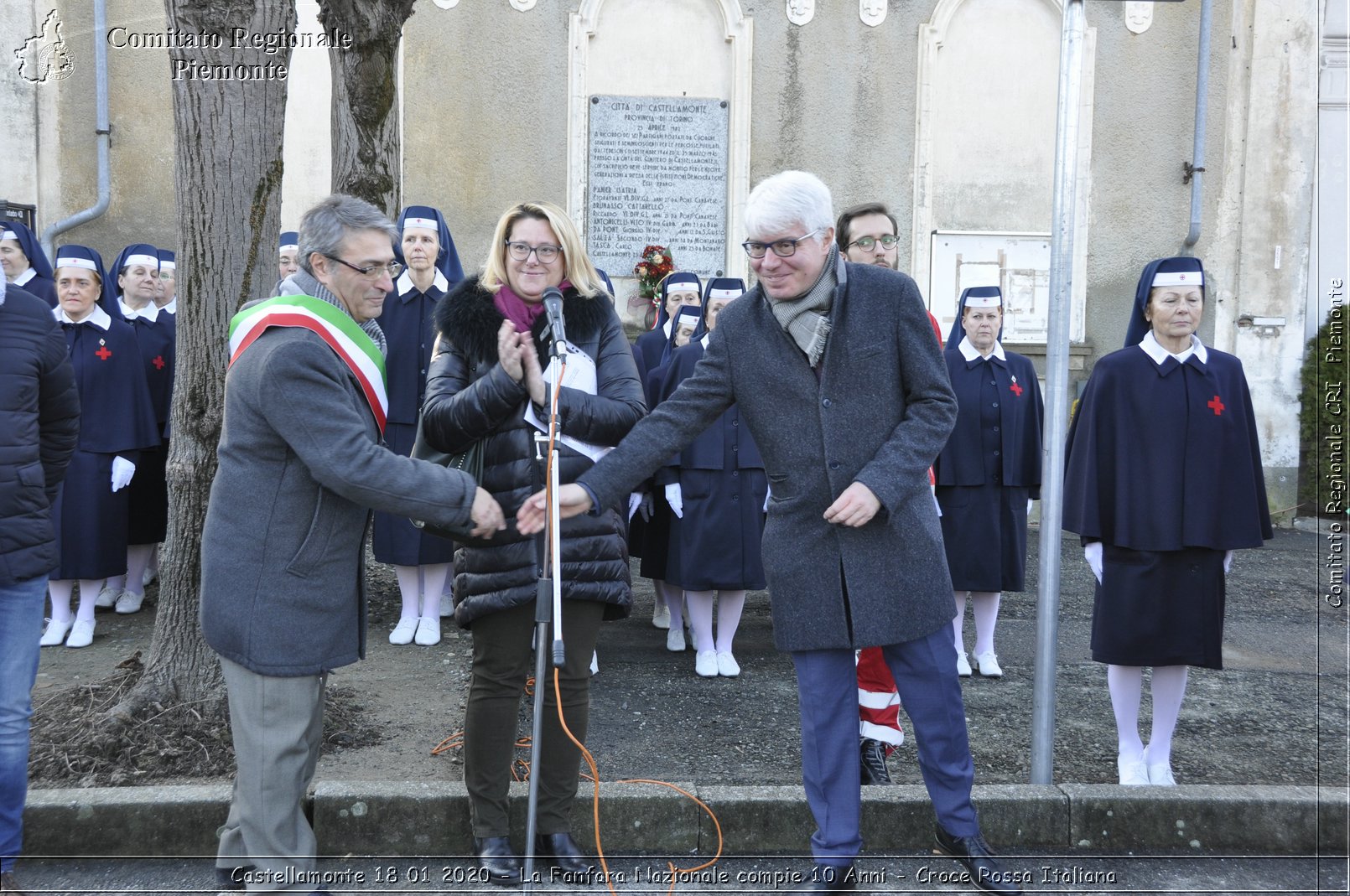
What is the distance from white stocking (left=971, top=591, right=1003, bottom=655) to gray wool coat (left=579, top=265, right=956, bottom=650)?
307 centimetres

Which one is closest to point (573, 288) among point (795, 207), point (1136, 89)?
point (795, 207)

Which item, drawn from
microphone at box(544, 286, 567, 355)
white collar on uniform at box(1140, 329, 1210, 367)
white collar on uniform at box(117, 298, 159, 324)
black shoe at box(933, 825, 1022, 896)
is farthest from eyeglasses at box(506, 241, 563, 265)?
white collar on uniform at box(117, 298, 159, 324)

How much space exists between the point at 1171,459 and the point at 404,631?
4330mm

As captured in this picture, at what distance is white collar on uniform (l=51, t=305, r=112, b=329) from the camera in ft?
23.6

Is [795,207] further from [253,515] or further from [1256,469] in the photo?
[1256,469]

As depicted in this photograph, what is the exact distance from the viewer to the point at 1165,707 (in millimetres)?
4746

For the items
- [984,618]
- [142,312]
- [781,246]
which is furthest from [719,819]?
[142,312]

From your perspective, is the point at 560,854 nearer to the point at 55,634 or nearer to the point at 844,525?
the point at 844,525

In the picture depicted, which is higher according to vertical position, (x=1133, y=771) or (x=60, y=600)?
(x=60, y=600)

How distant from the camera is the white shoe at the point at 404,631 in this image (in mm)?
6801

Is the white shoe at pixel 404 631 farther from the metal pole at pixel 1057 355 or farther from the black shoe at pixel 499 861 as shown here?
the metal pole at pixel 1057 355

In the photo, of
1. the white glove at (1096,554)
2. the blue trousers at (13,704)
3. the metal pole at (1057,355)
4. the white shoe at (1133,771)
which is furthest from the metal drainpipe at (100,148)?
the white shoe at (1133,771)

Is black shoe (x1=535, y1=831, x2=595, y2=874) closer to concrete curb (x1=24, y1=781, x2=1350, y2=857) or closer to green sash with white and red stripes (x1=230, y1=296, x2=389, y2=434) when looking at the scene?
concrete curb (x1=24, y1=781, x2=1350, y2=857)

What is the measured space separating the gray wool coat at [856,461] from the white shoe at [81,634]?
4368 mm
